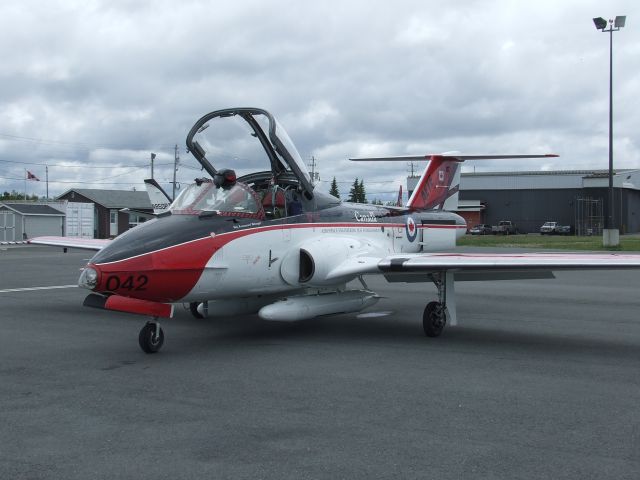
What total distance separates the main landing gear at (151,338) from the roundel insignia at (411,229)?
226 inches

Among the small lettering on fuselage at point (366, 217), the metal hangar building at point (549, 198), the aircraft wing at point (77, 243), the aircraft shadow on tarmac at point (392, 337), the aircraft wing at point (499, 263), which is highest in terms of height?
the metal hangar building at point (549, 198)

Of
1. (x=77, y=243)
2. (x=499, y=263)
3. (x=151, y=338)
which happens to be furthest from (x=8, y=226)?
(x=499, y=263)

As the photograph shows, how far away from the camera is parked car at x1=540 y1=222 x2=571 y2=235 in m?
71.8

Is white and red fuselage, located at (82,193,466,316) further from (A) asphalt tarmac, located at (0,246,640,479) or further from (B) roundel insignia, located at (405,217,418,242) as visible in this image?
(A) asphalt tarmac, located at (0,246,640,479)

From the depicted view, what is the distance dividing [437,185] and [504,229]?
6191 centimetres

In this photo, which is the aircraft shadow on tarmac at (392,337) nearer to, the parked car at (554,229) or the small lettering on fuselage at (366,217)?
the small lettering on fuselage at (366,217)

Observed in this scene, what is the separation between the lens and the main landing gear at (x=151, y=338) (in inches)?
333

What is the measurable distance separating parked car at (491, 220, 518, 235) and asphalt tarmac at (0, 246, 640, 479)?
Answer: 63.6 meters

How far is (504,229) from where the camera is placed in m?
73.9

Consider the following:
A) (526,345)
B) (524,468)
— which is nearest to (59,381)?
(524,468)

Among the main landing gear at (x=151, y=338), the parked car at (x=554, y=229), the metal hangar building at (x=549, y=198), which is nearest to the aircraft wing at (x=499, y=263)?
the main landing gear at (x=151, y=338)

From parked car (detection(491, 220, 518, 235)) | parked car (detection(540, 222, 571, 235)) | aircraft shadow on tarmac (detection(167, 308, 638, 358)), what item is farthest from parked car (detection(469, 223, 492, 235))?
aircraft shadow on tarmac (detection(167, 308, 638, 358))

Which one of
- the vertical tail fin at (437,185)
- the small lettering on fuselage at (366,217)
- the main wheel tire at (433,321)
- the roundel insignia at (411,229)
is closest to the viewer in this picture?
the main wheel tire at (433,321)

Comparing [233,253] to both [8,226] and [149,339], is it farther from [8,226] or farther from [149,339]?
[8,226]
